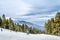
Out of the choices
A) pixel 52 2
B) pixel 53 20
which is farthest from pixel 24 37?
pixel 52 2

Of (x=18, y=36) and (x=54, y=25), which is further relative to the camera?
(x=54, y=25)

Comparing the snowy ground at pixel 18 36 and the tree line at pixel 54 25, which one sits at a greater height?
the tree line at pixel 54 25

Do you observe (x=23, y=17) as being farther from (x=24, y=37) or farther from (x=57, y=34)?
(x=57, y=34)

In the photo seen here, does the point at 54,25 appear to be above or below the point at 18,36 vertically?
above

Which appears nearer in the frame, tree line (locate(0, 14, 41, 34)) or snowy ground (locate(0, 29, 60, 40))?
snowy ground (locate(0, 29, 60, 40))

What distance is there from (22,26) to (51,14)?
20.1 inches

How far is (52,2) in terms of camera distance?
204 cm

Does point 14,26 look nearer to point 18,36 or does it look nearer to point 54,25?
point 18,36

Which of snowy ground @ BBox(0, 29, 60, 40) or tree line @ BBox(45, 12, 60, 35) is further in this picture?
tree line @ BBox(45, 12, 60, 35)

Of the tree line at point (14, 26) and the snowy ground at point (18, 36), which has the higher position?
the tree line at point (14, 26)

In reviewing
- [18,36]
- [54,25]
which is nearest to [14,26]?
[18,36]

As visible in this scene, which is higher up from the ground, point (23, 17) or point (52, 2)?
point (52, 2)

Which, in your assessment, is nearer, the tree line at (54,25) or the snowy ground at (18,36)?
the snowy ground at (18,36)

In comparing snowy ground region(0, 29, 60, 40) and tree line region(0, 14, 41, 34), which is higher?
tree line region(0, 14, 41, 34)
